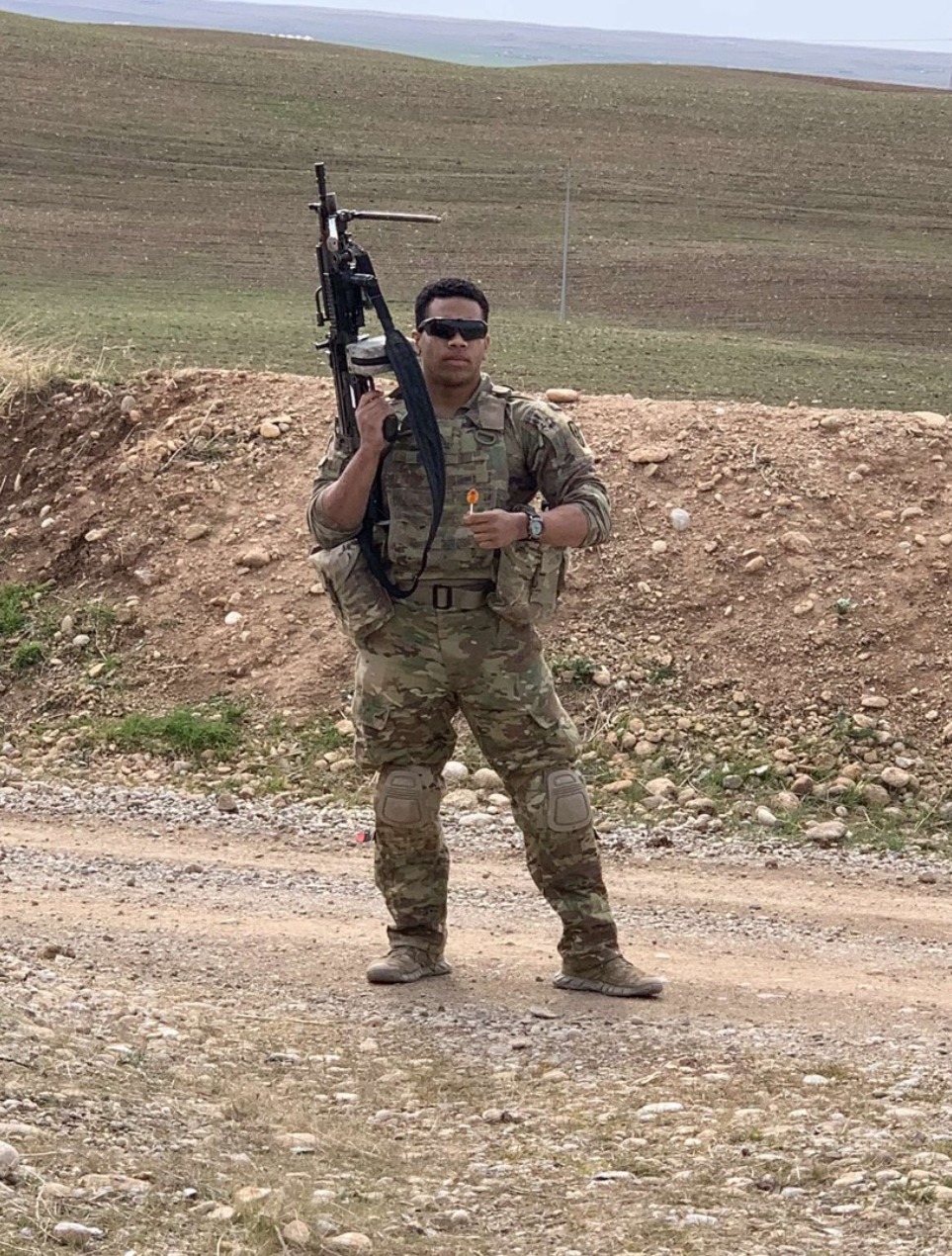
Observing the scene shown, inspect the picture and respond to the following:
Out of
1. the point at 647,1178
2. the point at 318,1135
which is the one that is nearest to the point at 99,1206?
the point at 318,1135

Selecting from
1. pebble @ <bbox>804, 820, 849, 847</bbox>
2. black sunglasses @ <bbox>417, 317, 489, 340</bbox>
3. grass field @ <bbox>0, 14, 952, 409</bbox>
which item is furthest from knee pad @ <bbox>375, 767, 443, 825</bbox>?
grass field @ <bbox>0, 14, 952, 409</bbox>

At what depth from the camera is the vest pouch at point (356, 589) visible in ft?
16.5

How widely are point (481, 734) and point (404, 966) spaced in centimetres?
73

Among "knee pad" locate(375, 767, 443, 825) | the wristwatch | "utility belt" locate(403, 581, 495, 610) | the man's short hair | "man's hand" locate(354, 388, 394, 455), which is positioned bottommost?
"knee pad" locate(375, 767, 443, 825)

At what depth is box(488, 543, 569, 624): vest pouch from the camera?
4.98 meters

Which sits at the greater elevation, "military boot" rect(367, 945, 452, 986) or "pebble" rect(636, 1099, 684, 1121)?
"pebble" rect(636, 1099, 684, 1121)

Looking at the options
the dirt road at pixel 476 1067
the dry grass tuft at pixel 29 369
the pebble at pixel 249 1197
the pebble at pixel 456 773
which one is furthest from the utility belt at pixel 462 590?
the dry grass tuft at pixel 29 369

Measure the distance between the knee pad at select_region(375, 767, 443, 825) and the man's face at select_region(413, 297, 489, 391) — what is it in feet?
3.55

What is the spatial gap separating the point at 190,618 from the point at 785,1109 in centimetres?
567

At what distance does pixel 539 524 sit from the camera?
15.9 ft

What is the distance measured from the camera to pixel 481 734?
5137mm

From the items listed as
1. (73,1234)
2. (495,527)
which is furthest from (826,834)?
(73,1234)

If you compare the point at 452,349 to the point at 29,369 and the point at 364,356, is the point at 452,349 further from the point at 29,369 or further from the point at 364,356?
the point at 29,369

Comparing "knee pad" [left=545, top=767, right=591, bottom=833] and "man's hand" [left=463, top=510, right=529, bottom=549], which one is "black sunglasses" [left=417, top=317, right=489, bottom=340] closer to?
"man's hand" [left=463, top=510, right=529, bottom=549]
